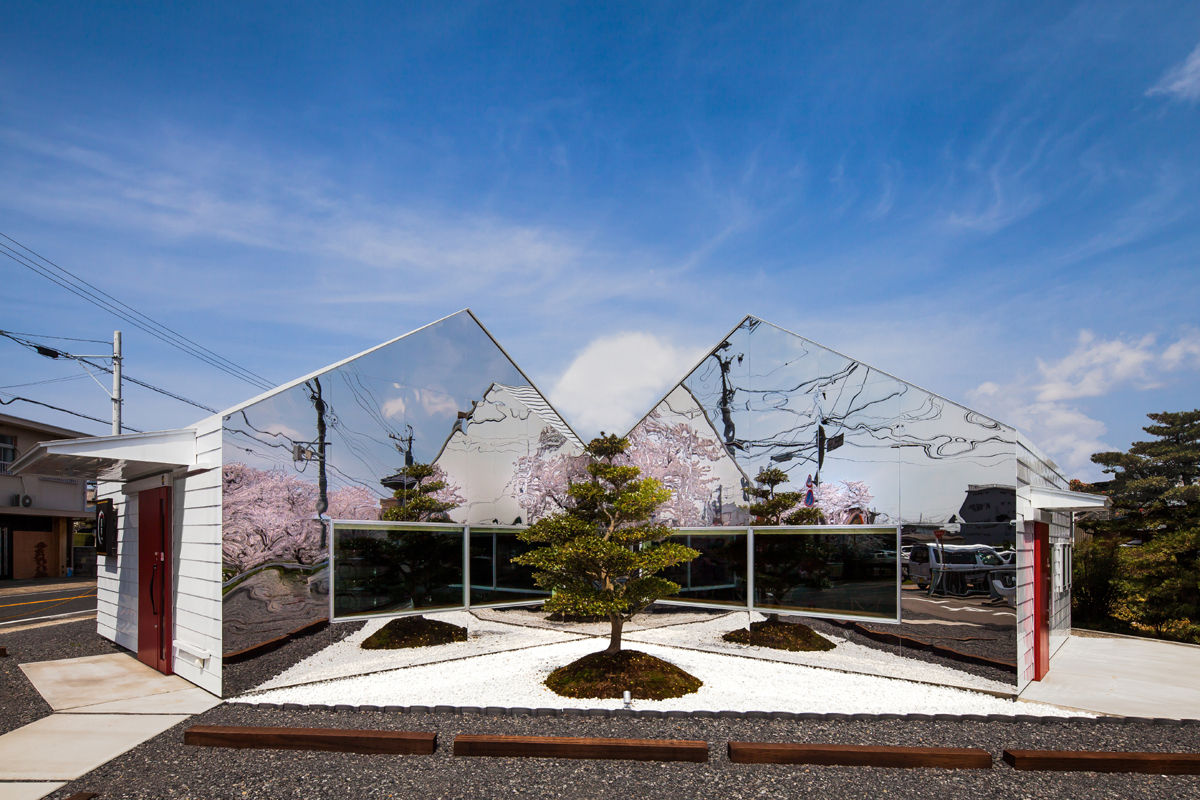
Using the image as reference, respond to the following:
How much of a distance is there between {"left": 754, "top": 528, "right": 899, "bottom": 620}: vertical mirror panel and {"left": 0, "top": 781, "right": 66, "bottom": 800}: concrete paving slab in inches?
282

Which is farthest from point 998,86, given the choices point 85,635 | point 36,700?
point 85,635

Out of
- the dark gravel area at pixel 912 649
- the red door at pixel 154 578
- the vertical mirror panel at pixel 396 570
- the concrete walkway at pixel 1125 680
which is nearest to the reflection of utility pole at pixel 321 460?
the vertical mirror panel at pixel 396 570

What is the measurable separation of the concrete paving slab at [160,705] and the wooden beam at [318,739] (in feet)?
3.53

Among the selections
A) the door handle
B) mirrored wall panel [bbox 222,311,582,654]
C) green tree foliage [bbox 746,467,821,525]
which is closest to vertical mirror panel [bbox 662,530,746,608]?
green tree foliage [bbox 746,467,821,525]

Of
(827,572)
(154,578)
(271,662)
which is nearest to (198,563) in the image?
(271,662)

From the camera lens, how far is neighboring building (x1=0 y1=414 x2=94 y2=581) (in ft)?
75.5

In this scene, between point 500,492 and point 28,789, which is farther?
point 500,492

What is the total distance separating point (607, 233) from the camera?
371 inches

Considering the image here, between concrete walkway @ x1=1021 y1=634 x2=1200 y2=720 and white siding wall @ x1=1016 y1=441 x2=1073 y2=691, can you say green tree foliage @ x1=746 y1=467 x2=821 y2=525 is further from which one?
concrete walkway @ x1=1021 y1=634 x2=1200 y2=720

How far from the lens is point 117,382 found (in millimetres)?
17766

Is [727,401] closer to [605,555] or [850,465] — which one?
[850,465]

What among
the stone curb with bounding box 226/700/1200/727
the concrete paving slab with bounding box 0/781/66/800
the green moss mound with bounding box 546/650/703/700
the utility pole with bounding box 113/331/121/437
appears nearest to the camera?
the concrete paving slab with bounding box 0/781/66/800

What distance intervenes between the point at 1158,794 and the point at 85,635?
13045 millimetres

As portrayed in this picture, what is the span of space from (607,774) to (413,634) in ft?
14.3
